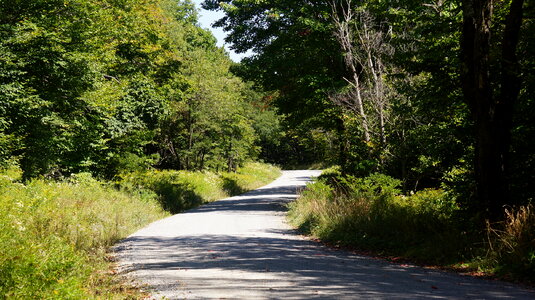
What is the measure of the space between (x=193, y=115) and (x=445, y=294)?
25.3m

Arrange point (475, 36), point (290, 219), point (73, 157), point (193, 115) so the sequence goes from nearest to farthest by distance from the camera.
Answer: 1. point (475, 36)
2. point (290, 219)
3. point (73, 157)
4. point (193, 115)

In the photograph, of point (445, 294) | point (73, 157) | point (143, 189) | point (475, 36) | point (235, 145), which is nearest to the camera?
point (445, 294)

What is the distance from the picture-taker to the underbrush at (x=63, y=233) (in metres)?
4.97

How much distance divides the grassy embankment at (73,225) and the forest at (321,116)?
67 millimetres

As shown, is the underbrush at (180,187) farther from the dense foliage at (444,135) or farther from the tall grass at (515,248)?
the tall grass at (515,248)

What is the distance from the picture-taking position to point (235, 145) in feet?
125

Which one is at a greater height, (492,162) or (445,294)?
(492,162)

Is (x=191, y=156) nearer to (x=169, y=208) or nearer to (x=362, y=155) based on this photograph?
(x=169, y=208)

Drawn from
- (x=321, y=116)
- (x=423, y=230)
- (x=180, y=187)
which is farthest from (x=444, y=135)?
(x=180, y=187)

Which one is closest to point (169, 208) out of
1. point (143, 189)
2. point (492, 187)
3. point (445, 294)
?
point (143, 189)

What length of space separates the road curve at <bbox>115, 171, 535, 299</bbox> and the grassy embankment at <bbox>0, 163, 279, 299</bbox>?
67 centimetres

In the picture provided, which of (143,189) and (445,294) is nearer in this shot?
(445,294)

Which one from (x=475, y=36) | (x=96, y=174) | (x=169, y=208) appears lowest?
(x=169, y=208)

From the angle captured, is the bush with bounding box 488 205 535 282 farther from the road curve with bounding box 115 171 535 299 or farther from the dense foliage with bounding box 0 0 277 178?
the dense foliage with bounding box 0 0 277 178
